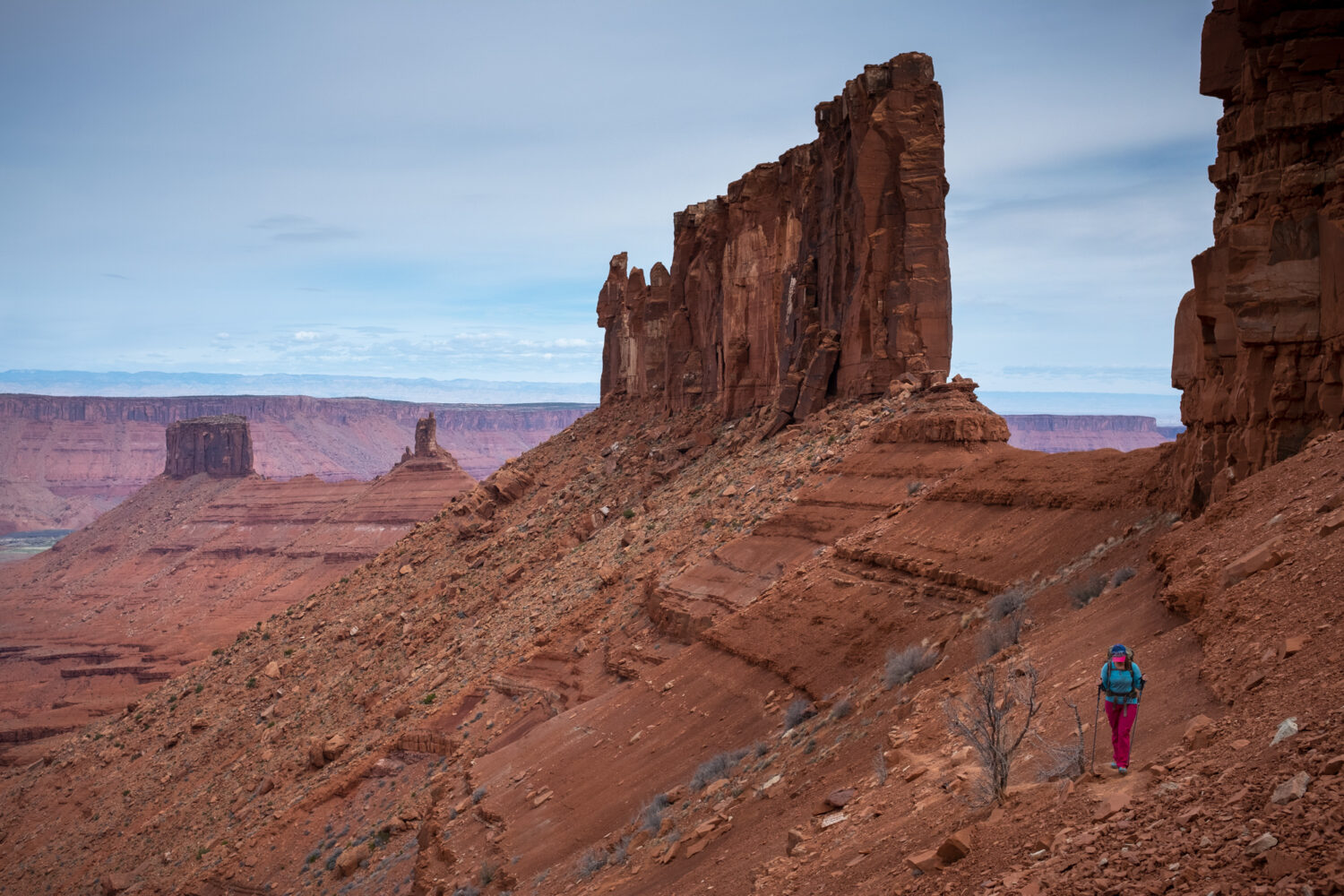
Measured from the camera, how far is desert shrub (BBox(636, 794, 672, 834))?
13.4 metres

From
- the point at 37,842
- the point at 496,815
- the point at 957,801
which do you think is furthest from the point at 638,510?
the point at 957,801

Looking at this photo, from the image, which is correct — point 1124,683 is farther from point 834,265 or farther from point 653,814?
point 834,265

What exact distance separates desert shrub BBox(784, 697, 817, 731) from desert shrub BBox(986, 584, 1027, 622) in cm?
257

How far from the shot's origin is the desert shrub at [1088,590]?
1263 cm

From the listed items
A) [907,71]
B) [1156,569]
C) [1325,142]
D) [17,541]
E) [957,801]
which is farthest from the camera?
[17,541]

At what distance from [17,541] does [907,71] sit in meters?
158

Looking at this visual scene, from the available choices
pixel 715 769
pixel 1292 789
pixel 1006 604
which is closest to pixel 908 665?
pixel 1006 604

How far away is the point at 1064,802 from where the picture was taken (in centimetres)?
669

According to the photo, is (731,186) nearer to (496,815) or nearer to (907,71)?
(907,71)

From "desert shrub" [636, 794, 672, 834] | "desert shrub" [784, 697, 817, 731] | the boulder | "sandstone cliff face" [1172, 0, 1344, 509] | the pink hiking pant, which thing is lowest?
"desert shrub" [636, 794, 672, 834]

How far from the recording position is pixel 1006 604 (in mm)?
13859

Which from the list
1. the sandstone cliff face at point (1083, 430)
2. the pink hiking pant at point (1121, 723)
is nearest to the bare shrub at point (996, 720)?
the pink hiking pant at point (1121, 723)

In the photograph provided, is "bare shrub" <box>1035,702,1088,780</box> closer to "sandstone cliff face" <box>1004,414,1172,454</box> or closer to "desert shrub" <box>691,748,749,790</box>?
"desert shrub" <box>691,748,749,790</box>

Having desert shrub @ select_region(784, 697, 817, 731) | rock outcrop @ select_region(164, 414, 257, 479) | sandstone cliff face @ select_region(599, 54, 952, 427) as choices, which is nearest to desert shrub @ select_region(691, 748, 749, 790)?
desert shrub @ select_region(784, 697, 817, 731)
